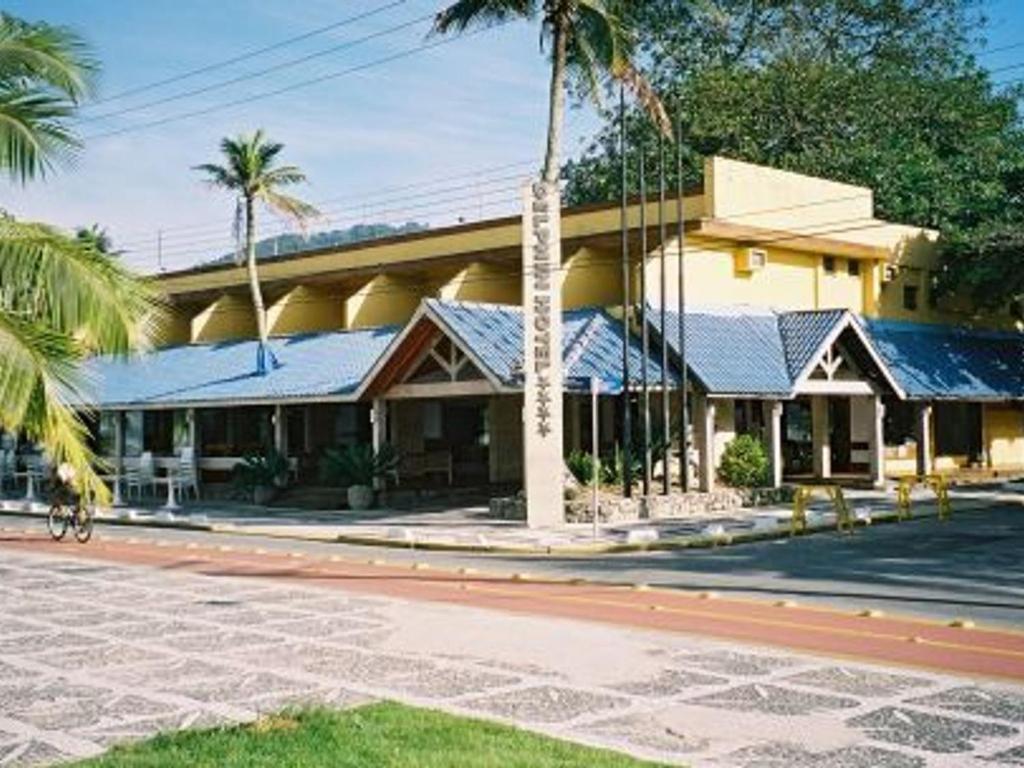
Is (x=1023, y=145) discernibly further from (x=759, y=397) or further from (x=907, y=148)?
(x=759, y=397)

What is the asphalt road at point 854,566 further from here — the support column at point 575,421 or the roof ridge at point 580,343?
the support column at point 575,421

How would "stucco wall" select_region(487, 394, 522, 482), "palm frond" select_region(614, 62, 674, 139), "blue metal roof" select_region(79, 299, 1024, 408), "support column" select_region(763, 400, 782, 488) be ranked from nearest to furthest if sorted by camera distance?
"palm frond" select_region(614, 62, 674, 139)
"blue metal roof" select_region(79, 299, 1024, 408)
"support column" select_region(763, 400, 782, 488)
"stucco wall" select_region(487, 394, 522, 482)

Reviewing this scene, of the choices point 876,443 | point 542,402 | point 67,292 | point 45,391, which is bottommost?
point 876,443

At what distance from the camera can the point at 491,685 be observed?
1030cm

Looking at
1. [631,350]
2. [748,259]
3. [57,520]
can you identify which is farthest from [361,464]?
[748,259]

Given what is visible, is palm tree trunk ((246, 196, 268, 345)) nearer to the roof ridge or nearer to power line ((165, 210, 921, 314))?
power line ((165, 210, 921, 314))

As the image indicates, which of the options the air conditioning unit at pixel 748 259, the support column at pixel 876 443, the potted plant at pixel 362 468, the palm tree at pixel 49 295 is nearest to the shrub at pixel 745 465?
the support column at pixel 876 443

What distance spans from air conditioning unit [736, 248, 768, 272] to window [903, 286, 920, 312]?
7.73 m

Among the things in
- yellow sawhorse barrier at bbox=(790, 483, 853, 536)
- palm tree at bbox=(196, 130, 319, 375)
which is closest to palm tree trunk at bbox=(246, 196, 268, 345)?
palm tree at bbox=(196, 130, 319, 375)

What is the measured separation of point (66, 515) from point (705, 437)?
14.1m

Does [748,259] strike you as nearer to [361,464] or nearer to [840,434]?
[840,434]

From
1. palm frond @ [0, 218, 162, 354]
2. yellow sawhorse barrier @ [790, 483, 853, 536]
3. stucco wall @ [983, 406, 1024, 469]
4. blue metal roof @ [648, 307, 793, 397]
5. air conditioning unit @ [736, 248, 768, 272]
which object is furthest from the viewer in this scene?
stucco wall @ [983, 406, 1024, 469]

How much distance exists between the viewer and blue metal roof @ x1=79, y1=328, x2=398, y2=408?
105 ft

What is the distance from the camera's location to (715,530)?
2269 cm
